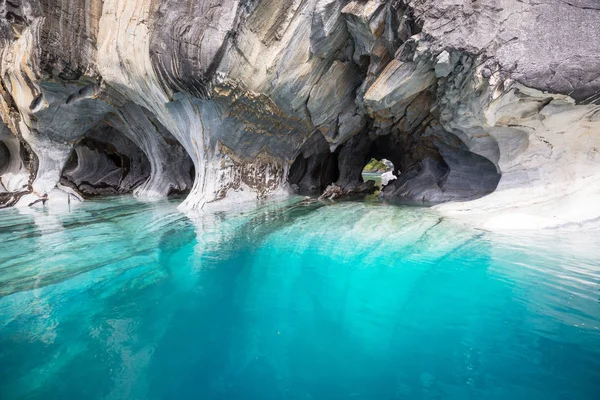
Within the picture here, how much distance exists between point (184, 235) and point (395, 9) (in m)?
5.95

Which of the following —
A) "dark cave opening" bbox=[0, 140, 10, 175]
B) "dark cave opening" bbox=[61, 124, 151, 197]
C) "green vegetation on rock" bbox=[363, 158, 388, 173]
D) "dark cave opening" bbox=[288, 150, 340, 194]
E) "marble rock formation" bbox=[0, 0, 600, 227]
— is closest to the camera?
"marble rock formation" bbox=[0, 0, 600, 227]

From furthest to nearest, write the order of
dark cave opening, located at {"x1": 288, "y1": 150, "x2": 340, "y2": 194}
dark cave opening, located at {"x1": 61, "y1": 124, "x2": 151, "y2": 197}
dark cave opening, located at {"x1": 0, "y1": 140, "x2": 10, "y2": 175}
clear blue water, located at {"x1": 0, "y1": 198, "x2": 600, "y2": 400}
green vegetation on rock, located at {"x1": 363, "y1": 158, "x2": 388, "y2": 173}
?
1. green vegetation on rock, located at {"x1": 363, "y1": 158, "x2": 388, "y2": 173}
2. dark cave opening, located at {"x1": 288, "y1": 150, "x2": 340, "y2": 194}
3. dark cave opening, located at {"x1": 0, "y1": 140, "x2": 10, "y2": 175}
4. dark cave opening, located at {"x1": 61, "y1": 124, "x2": 151, "y2": 197}
5. clear blue water, located at {"x1": 0, "y1": 198, "x2": 600, "y2": 400}

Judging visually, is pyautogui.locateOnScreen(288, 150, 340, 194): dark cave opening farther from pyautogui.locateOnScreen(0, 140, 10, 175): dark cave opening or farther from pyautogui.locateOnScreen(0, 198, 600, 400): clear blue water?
pyautogui.locateOnScreen(0, 140, 10, 175): dark cave opening

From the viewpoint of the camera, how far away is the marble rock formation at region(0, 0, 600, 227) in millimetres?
5117

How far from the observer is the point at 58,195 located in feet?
30.7

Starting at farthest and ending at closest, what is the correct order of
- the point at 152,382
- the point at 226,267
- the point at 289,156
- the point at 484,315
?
the point at 289,156
the point at 226,267
the point at 484,315
the point at 152,382

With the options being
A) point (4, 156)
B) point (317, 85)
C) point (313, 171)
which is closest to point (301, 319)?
point (317, 85)

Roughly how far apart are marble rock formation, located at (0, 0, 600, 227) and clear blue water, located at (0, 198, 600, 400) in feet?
8.79

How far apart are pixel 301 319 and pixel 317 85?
6680mm

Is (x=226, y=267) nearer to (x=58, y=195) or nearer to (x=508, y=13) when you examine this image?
(x=508, y=13)

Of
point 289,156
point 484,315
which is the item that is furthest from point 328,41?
point 484,315

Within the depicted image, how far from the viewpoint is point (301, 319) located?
221cm

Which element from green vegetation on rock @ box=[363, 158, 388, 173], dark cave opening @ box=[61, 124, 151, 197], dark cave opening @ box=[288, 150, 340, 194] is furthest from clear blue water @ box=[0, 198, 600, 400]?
green vegetation on rock @ box=[363, 158, 388, 173]

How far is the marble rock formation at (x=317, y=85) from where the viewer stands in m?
5.12
